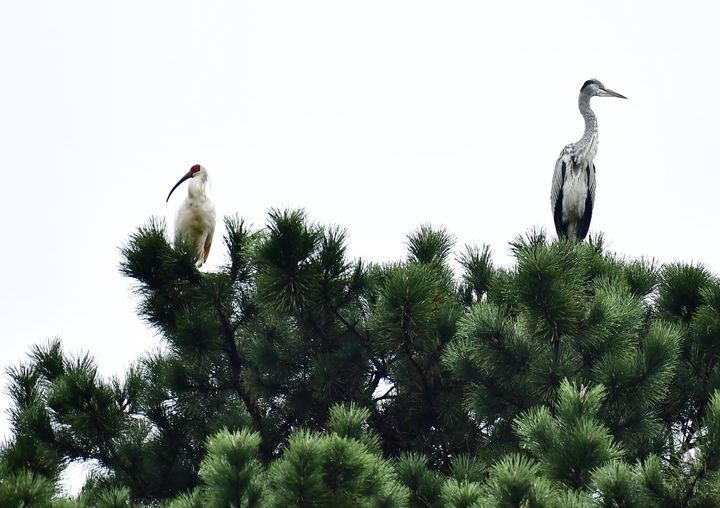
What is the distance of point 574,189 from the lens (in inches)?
555

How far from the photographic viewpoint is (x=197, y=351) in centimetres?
987

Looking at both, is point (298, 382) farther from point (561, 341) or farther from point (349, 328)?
point (561, 341)

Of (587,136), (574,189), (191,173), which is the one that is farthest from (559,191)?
(191,173)

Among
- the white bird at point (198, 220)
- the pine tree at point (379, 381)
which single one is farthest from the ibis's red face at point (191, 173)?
the pine tree at point (379, 381)

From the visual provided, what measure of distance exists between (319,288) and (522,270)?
5.18 ft

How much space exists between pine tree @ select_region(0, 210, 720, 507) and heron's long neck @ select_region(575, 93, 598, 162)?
327 centimetres

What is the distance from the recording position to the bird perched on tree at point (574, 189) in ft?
46.2

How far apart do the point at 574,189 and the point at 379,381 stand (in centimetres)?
452

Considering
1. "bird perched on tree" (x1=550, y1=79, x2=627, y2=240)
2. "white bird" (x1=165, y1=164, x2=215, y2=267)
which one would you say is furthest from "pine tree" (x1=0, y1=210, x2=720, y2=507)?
"bird perched on tree" (x1=550, y1=79, x2=627, y2=240)

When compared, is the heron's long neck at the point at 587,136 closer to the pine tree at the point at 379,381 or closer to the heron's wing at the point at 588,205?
the heron's wing at the point at 588,205

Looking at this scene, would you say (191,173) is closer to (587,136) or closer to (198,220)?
(198,220)

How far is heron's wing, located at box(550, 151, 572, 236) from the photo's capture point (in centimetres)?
1418

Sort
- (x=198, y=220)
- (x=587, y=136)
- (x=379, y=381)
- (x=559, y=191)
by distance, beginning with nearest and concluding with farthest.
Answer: (x=379, y=381)
(x=198, y=220)
(x=559, y=191)
(x=587, y=136)

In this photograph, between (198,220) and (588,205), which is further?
(588,205)
